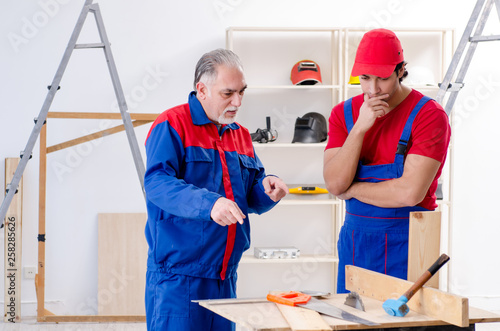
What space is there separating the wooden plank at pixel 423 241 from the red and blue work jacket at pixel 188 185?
24.1 inches

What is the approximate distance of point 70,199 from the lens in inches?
180

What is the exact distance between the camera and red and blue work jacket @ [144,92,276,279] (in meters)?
1.91

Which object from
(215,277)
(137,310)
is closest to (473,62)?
(137,310)

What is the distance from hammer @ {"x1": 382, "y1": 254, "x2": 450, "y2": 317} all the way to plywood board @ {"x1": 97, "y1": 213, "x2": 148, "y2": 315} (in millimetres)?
3161

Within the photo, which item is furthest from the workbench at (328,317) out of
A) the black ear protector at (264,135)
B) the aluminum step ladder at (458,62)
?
the black ear protector at (264,135)

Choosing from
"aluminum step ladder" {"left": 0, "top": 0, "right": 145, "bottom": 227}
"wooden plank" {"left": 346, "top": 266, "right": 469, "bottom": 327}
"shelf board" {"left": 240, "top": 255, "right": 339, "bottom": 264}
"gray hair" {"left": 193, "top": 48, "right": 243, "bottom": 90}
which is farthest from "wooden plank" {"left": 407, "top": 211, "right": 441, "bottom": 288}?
"shelf board" {"left": 240, "top": 255, "right": 339, "bottom": 264}

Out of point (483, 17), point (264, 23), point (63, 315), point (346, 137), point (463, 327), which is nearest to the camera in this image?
point (463, 327)

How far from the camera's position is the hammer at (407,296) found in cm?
151

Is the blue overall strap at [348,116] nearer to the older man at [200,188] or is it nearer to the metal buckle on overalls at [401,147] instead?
the metal buckle on overalls at [401,147]

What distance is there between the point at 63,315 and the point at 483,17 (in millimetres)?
3507

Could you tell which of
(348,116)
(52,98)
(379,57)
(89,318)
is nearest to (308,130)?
(52,98)

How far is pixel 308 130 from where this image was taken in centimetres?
450

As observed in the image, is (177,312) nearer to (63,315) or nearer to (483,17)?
(483,17)

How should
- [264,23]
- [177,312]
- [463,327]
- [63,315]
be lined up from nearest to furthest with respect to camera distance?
[463,327] < [177,312] < [63,315] < [264,23]
